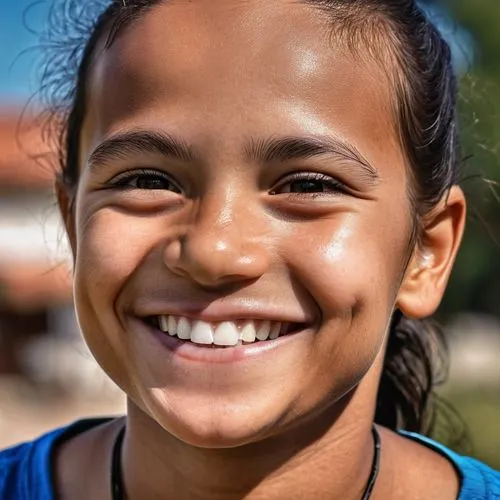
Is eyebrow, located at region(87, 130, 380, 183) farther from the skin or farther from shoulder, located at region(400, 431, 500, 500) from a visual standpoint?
shoulder, located at region(400, 431, 500, 500)

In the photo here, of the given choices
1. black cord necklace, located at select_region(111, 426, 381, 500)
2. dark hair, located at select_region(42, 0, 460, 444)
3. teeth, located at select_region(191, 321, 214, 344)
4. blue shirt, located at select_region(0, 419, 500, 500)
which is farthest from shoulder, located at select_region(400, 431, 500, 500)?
teeth, located at select_region(191, 321, 214, 344)

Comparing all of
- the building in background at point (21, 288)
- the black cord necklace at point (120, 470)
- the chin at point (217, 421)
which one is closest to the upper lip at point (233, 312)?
the chin at point (217, 421)

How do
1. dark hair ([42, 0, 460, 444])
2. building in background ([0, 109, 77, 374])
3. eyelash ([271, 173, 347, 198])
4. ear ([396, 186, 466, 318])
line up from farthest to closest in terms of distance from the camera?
building in background ([0, 109, 77, 374]) → ear ([396, 186, 466, 318]) → dark hair ([42, 0, 460, 444]) → eyelash ([271, 173, 347, 198])

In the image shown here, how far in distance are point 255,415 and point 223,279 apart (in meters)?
0.23

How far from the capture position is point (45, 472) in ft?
6.39

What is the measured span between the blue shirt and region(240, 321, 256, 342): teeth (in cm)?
66

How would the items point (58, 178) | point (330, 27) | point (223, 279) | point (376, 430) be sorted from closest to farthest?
point (223, 279) → point (330, 27) → point (376, 430) → point (58, 178)

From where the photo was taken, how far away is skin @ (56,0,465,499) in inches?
57.9

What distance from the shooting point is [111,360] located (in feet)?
5.48

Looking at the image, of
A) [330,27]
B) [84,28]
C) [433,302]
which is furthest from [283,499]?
[84,28]

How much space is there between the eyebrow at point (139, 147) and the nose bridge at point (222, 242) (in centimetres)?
9

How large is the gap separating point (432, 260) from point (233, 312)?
54cm

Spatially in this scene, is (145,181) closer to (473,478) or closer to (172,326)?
(172,326)

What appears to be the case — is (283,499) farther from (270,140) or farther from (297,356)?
(270,140)
